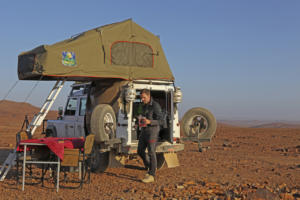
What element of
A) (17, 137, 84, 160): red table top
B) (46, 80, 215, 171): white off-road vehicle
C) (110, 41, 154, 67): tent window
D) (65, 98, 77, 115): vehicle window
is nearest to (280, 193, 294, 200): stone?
(46, 80, 215, 171): white off-road vehicle

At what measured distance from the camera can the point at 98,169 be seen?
30.1 feet

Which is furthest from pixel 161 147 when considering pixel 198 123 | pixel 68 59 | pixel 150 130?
pixel 68 59

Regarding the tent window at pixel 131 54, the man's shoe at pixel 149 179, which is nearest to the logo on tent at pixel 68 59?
the tent window at pixel 131 54

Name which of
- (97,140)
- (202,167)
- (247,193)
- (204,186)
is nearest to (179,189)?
(204,186)

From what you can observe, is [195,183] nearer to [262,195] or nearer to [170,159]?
[170,159]

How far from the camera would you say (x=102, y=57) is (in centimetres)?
927

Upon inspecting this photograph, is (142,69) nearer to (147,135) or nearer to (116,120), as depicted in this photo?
(116,120)

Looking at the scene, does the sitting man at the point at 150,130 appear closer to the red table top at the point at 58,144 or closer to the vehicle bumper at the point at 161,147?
the vehicle bumper at the point at 161,147

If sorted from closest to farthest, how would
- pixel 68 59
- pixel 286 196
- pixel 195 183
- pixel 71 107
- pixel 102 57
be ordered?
1. pixel 286 196
2. pixel 195 183
3. pixel 68 59
4. pixel 102 57
5. pixel 71 107

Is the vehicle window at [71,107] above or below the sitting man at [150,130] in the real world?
above

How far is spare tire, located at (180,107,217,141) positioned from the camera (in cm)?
954

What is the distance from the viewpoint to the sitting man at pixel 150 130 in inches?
308

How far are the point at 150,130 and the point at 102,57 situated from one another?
2555 mm

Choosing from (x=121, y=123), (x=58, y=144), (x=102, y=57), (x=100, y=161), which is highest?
(x=102, y=57)
